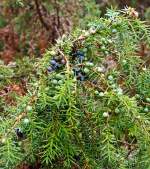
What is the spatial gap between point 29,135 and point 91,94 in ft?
0.96

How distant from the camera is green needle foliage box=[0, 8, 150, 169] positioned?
200 cm

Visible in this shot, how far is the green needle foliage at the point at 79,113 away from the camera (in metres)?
2.00

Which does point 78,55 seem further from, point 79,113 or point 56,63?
point 79,113

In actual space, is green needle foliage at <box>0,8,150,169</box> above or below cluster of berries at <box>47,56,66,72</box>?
below

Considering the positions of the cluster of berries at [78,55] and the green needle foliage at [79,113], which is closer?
the green needle foliage at [79,113]

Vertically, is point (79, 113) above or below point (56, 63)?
below

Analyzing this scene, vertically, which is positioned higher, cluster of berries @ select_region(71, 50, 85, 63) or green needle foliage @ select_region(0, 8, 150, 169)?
cluster of berries @ select_region(71, 50, 85, 63)

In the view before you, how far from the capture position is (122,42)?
2334mm

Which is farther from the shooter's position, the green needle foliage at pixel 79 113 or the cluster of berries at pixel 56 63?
the cluster of berries at pixel 56 63

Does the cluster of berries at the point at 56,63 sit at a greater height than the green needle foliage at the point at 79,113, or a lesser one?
greater

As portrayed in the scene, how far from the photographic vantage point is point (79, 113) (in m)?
2.05

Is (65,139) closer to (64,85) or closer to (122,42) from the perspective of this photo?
(64,85)

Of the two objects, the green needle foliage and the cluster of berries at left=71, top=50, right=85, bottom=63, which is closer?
the green needle foliage

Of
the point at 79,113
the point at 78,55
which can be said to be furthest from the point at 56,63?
the point at 79,113
